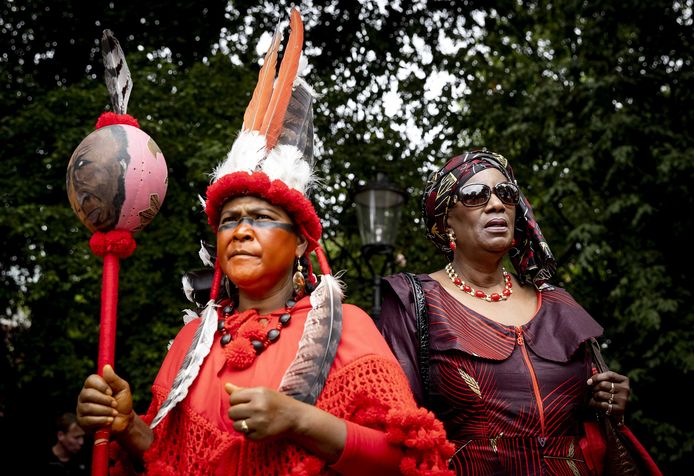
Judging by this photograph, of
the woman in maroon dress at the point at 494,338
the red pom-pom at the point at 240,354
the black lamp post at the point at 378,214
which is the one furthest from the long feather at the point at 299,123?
the black lamp post at the point at 378,214

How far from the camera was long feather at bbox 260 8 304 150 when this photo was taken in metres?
2.81

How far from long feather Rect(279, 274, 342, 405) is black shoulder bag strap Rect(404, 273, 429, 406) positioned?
47 centimetres

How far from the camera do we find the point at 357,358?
245 centimetres

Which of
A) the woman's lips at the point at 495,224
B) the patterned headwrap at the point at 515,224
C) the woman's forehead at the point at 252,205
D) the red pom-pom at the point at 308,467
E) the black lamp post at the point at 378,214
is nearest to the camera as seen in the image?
the red pom-pom at the point at 308,467

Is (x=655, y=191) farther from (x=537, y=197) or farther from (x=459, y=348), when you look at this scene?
(x=459, y=348)

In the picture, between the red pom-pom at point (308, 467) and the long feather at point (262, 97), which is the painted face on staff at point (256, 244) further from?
the red pom-pom at point (308, 467)

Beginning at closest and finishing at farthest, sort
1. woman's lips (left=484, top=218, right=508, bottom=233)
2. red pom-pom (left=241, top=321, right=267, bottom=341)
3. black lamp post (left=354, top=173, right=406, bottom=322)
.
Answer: red pom-pom (left=241, top=321, right=267, bottom=341)
woman's lips (left=484, top=218, right=508, bottom=233)
black lamp post (left=354, top=173, right=406, bottom=322)

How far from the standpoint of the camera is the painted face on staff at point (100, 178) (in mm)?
2465

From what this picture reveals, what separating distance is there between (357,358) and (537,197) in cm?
747

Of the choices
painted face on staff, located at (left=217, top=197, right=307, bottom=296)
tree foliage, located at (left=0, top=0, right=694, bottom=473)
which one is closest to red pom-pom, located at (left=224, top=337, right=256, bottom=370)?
painted face on staff, located at (left=217, top=197, right=307, bottom=296)

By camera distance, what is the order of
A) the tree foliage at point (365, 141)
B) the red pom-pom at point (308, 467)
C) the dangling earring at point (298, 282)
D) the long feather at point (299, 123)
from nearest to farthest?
the red pom-pom at point (308, 467) → the dangling earring at point (298, 282) → the long feather at point (299, 123) → the tree foliage at point (365, 141)

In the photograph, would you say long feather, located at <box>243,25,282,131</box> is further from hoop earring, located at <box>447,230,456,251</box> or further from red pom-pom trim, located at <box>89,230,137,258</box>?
hoop earring, located at <box>447,230,456,251</box>

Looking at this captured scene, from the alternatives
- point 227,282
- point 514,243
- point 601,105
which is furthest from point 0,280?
point 601,105

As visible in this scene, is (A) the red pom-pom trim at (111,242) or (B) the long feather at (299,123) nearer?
(A) the red pom-pom trim at (111,242)
